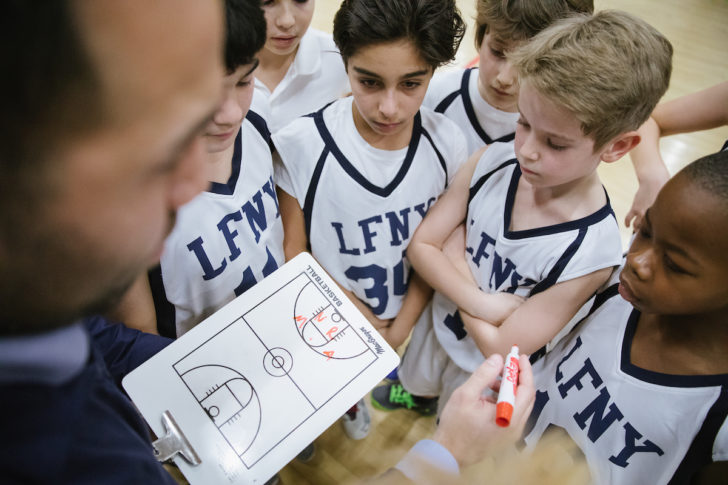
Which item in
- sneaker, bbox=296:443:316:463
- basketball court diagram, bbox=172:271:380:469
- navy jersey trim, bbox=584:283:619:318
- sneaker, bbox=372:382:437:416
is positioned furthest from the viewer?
sneaker, bbox=372:382:437:416

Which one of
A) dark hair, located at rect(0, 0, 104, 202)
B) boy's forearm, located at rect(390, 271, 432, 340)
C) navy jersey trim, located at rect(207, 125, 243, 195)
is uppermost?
dark hair, located at rect(0, 0, 104, 202)

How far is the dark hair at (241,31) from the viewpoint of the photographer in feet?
2.20

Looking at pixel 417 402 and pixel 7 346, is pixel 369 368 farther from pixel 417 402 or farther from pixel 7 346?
pixel 417 402

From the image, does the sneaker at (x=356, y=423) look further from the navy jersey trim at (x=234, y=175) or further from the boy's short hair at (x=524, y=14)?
the boy's short hair at (x=524, y=14)

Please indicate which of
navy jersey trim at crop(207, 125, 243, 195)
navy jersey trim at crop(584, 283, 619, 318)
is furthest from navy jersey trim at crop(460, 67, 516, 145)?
navy jersey trim at crop(207, 125, 243, 195)

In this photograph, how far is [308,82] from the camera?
1.29 meters

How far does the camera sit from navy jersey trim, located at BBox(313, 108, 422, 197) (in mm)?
964

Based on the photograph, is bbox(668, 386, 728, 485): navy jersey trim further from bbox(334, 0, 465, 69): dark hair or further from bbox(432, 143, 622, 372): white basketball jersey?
bbox(334, 0, 465, 69): dark hair

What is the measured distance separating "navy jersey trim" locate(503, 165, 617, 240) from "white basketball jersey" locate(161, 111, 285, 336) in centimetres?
50

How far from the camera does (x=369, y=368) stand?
31.1 inches

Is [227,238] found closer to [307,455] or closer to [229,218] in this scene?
[229,218]

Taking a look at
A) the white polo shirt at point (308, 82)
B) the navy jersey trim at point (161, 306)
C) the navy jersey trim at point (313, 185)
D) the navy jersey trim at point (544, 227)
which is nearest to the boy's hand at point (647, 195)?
the navy jersey trim at point (544, 227)

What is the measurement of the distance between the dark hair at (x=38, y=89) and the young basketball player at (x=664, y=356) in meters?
0.75

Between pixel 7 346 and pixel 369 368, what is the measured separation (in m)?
0.57
